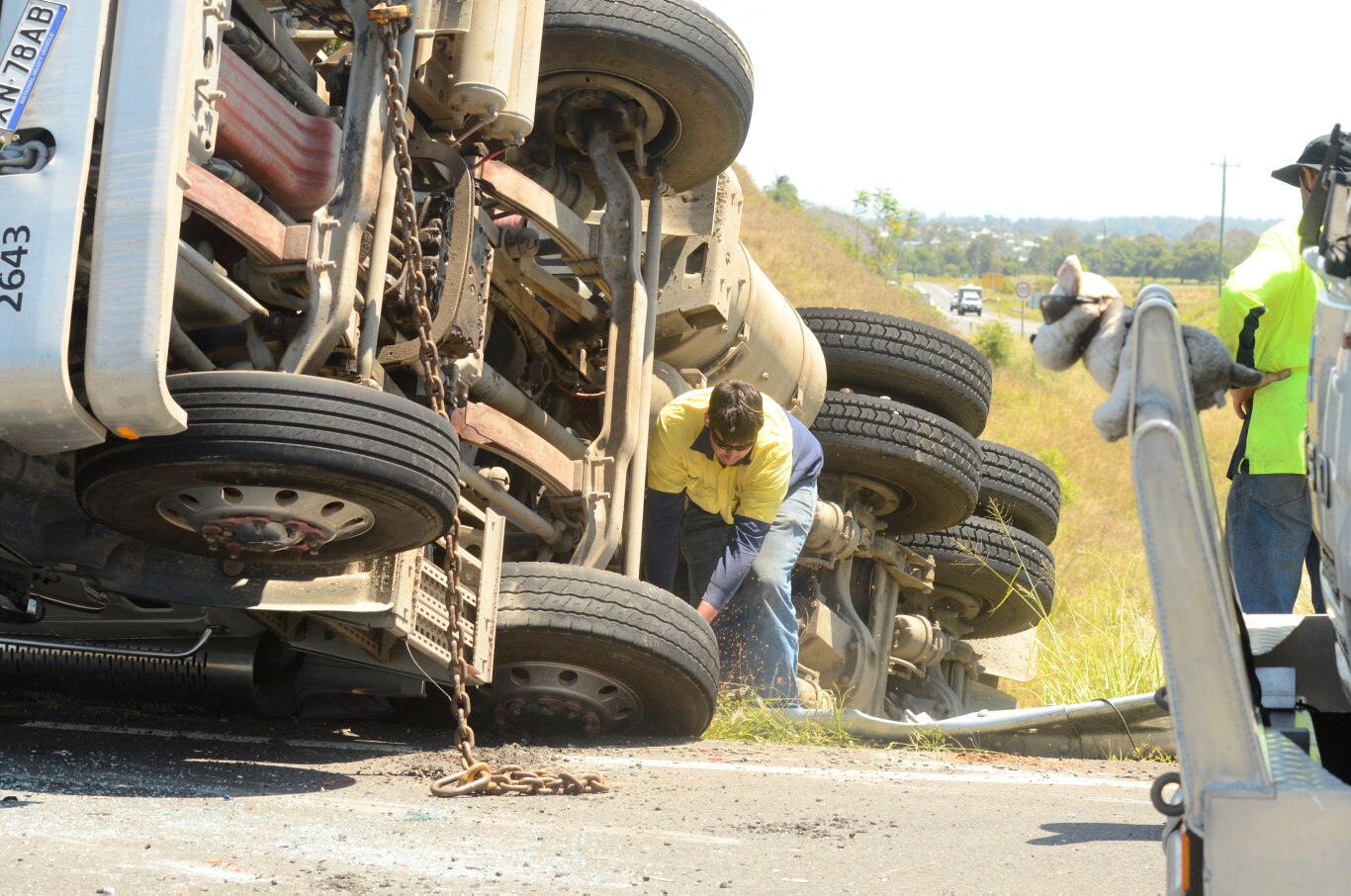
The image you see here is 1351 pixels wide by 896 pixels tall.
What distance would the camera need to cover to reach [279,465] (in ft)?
11.0

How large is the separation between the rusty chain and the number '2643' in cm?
98

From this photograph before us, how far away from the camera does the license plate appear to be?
10.8 feet

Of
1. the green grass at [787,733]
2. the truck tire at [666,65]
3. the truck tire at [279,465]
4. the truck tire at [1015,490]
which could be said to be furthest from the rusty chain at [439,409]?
the truck tire at [1015,490]

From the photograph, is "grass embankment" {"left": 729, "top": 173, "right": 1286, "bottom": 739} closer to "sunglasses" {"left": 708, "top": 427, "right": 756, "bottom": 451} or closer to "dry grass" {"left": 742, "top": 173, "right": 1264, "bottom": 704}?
"dry grass" {"left": 742, "top": 173, "right": 1264, "bottom": 704}

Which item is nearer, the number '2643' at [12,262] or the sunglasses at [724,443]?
the number '2643' at [12,262]

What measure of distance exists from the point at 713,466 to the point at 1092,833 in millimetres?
2591

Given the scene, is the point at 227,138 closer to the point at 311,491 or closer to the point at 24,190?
the point at 24,190

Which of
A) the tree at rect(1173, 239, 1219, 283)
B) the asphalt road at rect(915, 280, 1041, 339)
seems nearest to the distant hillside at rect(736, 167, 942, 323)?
the asphalt road at rect(915, 280, 1041, 339)

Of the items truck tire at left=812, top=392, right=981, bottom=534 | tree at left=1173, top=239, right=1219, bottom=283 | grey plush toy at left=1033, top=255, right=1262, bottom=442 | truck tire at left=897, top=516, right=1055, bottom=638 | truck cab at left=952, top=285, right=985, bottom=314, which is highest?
truck cab at left=952, top=285, right=985, bottom=314

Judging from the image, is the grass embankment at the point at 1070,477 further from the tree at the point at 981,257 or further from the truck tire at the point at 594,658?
the tree at the point at 981,257

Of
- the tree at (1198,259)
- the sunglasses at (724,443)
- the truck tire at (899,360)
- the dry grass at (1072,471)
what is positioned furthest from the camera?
the tree at (1198,259)

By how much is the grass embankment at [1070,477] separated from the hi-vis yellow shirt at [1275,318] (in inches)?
16.6

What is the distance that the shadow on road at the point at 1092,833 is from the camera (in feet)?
11.4

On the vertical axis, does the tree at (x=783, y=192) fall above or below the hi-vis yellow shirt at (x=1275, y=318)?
above
